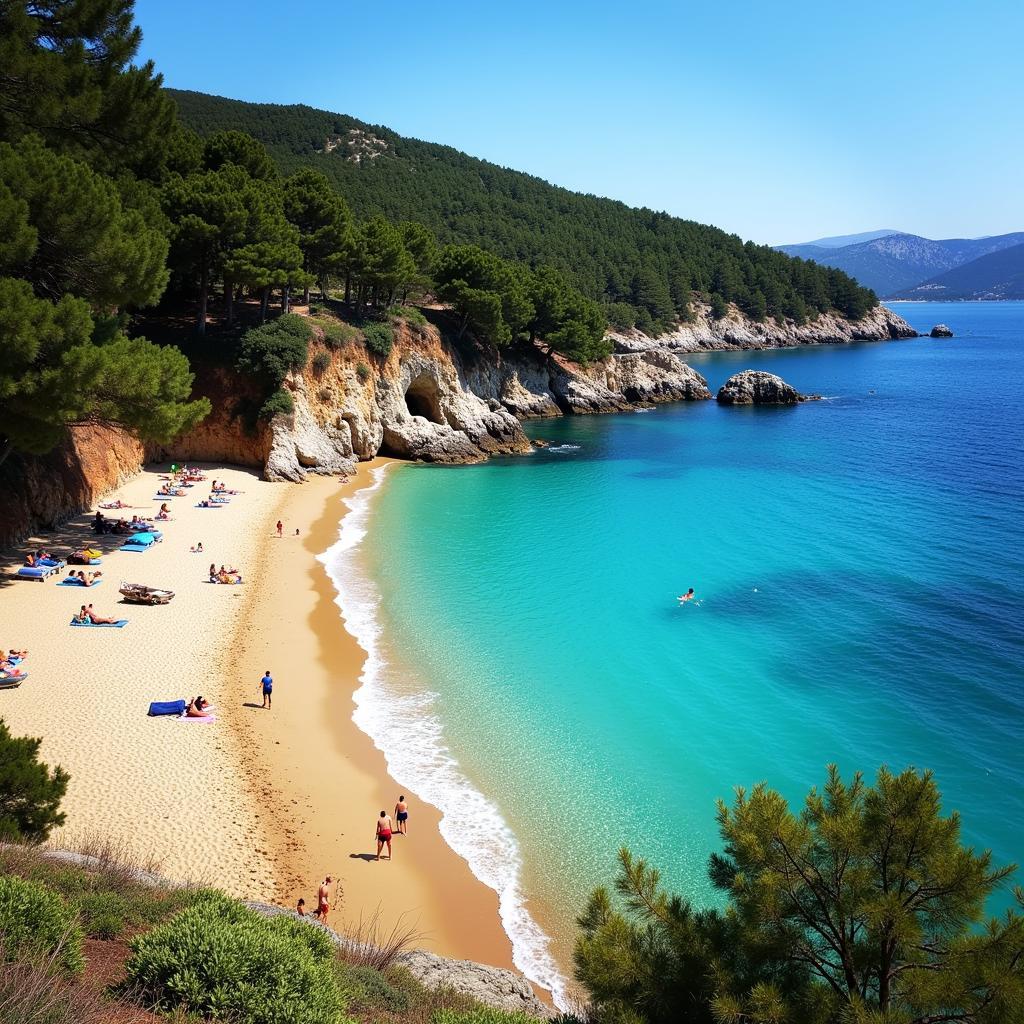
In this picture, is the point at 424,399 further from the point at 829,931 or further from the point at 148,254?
the point at 829,931

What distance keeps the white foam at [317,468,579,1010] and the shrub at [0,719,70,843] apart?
6922 millimetres

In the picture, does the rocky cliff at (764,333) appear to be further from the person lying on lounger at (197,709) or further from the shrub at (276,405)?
the person lying on lounger at (197,709)

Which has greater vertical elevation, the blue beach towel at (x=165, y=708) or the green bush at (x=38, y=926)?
the green bush at (x=38, y=926)

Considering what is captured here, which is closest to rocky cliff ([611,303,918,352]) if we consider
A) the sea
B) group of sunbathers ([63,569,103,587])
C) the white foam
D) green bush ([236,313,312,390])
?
the sea

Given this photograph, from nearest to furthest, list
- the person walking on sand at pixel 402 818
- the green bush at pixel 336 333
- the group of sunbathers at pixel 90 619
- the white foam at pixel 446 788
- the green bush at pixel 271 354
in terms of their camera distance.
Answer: the white foam at pixel 446 788, the person walking on sand at pixel 402 818, the group of sunbathers at pixel 90 619, the green bush at pixel 271 354, the green bush at pixel 336 333

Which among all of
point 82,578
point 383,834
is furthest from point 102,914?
point 82,578

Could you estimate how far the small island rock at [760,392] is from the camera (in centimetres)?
7681

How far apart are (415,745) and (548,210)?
127 meters

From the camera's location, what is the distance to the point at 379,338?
1893 inches

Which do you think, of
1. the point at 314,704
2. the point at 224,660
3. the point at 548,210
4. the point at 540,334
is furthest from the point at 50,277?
the point at 548,210

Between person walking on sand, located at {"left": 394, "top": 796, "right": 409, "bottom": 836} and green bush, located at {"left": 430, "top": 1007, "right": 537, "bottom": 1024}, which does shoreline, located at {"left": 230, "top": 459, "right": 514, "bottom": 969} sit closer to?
person walking on sand, located at {"left": 394, "top": 796, "right": 409, "bottom": 836}

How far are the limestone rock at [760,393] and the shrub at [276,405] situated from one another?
49.7 m

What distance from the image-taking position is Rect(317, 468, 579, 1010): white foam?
1244cm

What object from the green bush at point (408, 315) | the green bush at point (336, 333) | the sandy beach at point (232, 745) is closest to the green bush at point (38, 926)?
the sandy beach at point (232, 745)
